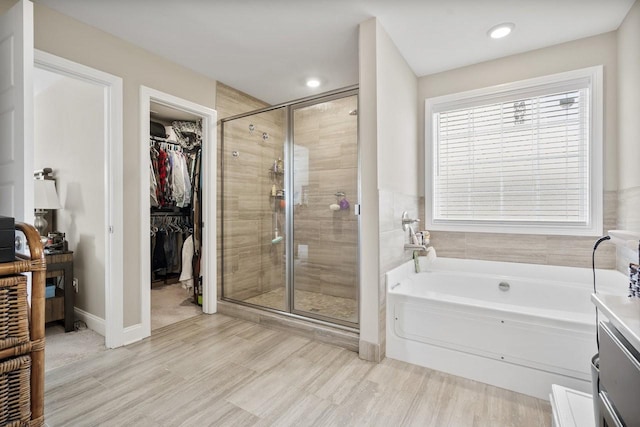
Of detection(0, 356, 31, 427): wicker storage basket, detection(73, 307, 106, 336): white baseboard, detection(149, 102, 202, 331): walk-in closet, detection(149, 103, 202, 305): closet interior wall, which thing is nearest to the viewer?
detection(0, 356, 31, 427): wicker storage basket

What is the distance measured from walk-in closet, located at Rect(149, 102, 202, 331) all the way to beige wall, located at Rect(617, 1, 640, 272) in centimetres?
369

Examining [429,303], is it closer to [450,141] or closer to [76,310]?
[450,141]

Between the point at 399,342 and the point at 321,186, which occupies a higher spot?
the point at 321,186

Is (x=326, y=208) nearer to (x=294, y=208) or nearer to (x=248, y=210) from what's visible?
(x=294, y=208)

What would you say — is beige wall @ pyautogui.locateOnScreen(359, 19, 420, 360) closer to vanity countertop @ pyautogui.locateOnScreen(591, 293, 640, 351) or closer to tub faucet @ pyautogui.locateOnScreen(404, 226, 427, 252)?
tub faucet @ pyautogui.locateOnScreen(404, 226, 427, 252)

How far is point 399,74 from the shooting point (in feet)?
8.71

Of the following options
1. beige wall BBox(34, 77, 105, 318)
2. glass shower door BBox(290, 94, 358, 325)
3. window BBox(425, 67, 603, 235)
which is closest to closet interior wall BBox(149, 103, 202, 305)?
beige wall BBox(34, 77, 105, 318)

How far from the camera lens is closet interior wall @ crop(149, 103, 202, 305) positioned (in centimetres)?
389

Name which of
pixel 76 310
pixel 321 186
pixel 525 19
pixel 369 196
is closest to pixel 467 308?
pixel 369 196

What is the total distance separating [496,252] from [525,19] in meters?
1.86

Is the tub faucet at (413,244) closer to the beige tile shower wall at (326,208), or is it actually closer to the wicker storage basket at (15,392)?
the beige tile shower wall at (326,208)

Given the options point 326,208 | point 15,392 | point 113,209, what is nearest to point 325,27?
point 326,208

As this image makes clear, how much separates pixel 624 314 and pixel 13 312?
6.35ft

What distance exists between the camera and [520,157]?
2729 millimetres
